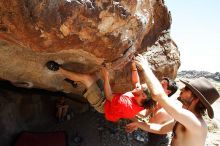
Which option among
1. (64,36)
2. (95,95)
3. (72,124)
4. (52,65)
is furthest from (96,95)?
(72,124)

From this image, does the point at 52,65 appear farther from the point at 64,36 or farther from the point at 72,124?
the point at 72,124

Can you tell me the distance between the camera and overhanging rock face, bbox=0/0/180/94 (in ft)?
12.5

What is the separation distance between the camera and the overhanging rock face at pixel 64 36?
3.82 meters


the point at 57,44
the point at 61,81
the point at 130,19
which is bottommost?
the point at 61,81

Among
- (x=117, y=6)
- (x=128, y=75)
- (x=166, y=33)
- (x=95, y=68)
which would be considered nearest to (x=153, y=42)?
(x=166, y=33)

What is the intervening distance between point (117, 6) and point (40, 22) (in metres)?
0.95

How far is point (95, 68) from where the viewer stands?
5.08 m

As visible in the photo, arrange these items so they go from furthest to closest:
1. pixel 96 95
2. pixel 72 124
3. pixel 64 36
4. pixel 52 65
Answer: pixel 72 124 < pixel 96 95 < pixel 52 65 < pixel 64 36

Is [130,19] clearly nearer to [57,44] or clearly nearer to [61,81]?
[57,44]

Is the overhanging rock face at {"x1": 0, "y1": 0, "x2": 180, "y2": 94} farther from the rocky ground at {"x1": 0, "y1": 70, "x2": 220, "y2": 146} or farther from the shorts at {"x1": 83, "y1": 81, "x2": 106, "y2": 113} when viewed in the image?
the rocky ground at {"x1": 0, "y1": 70, "x2": 220, "y2": 146}

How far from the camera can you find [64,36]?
406 centimetres

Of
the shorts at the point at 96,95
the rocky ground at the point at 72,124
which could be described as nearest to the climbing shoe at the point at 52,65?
the shorts at the point at 96,95

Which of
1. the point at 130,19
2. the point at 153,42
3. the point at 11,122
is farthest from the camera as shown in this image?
the point at 153,42

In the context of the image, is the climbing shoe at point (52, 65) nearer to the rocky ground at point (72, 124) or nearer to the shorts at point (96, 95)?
the shorts at point (96, 95)
